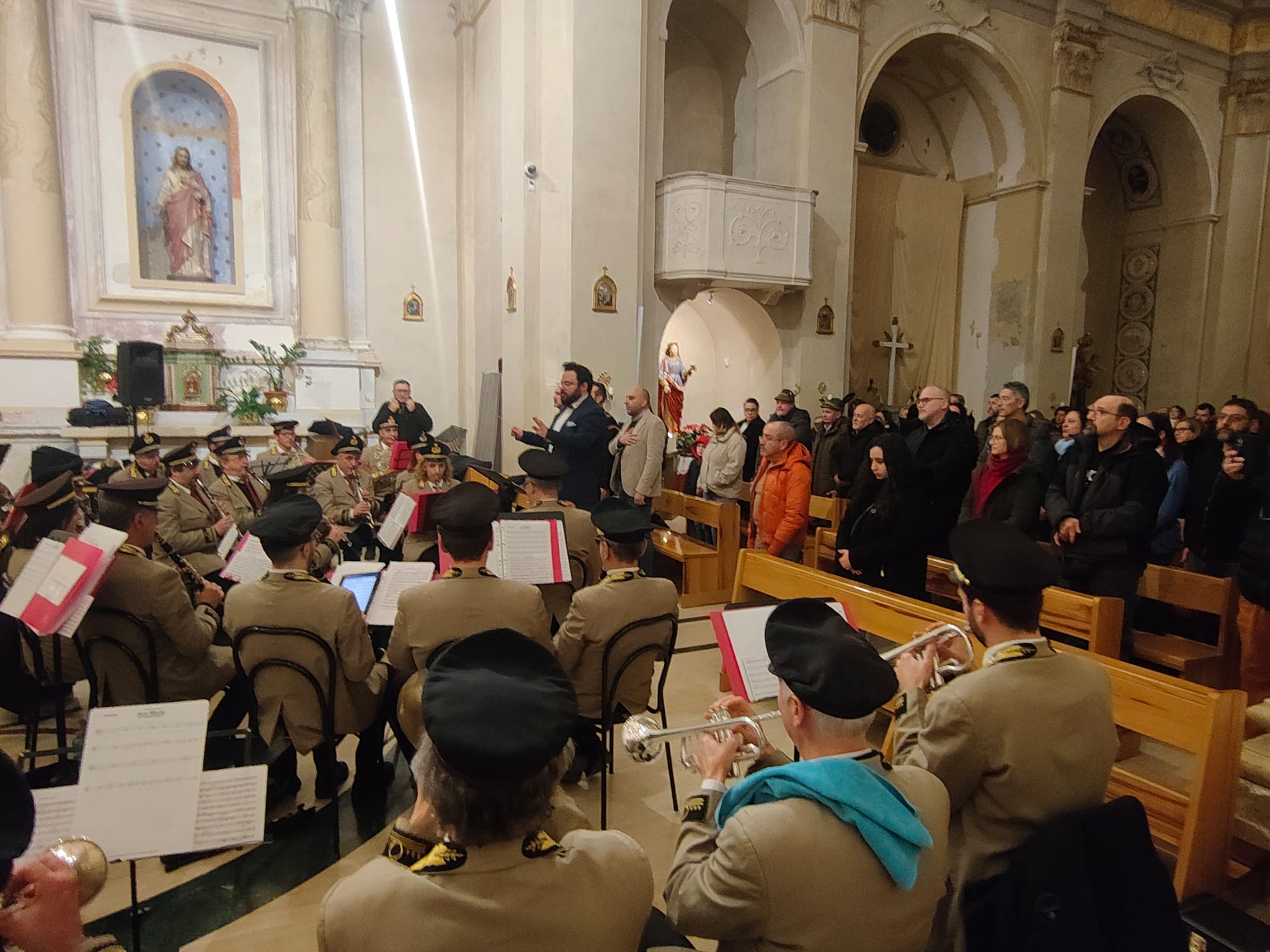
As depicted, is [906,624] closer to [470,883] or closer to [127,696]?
[470,883]

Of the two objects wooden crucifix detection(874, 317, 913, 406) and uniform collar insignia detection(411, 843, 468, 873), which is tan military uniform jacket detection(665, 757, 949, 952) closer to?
uniform collar insignia detection(411, 843, 468, 873)

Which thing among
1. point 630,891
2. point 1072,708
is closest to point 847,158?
point 1072,708

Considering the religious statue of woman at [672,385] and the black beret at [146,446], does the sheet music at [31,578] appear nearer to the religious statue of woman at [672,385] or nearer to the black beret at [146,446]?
the black beret at [146,446]

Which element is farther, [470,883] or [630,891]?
[630,891]

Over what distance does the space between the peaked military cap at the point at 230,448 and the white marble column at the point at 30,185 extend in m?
6.07

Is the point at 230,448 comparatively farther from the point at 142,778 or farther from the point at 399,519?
the point at 142,778

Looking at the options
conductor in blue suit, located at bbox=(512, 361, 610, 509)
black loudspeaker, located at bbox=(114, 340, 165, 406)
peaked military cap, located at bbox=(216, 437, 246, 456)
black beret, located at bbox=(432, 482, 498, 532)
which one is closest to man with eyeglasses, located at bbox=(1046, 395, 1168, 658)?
black beret, located at bbox=(432, 482, 498, 532)

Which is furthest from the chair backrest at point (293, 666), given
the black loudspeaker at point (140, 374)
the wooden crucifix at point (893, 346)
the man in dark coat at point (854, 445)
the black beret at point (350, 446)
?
the wooden crucifix at point (893, 346)

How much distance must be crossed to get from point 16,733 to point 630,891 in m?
4.39

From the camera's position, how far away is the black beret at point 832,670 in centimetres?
161

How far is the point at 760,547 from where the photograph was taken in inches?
243

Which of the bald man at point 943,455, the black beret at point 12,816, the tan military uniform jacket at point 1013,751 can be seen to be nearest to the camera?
the black beret at point 12,816

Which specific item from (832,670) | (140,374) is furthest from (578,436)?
(140,374)

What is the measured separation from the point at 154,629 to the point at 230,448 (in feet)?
10.0
